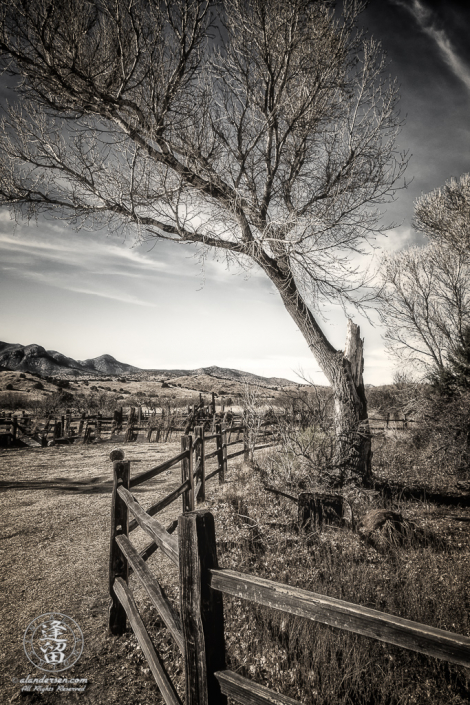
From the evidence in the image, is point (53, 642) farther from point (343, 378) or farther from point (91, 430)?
point (91, 430)

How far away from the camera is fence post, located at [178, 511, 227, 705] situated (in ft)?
5.39

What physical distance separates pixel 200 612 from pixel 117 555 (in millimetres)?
1876

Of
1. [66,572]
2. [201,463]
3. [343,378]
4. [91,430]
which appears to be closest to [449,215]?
[343,378]

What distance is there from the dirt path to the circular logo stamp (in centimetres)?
6

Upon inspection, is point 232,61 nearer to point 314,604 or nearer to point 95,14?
point 95,14

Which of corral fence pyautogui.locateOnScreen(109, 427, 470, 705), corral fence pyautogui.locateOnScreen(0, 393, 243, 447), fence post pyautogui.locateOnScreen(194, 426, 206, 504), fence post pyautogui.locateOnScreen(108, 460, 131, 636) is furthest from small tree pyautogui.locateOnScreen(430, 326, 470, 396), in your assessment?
corral fence pyautogui.locateOnScreen(109, 427, 470, 705)

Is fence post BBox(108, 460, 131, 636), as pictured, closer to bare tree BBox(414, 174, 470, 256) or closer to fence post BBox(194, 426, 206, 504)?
fence post BBox(194, 426, 206, 504)

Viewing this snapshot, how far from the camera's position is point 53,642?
2.98 metres

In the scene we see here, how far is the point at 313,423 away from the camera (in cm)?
728

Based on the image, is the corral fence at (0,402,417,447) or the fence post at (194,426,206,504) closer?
the fence post at (194,426,206,504)

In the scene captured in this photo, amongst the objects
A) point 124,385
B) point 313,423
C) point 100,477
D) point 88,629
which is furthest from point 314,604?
point 124,385

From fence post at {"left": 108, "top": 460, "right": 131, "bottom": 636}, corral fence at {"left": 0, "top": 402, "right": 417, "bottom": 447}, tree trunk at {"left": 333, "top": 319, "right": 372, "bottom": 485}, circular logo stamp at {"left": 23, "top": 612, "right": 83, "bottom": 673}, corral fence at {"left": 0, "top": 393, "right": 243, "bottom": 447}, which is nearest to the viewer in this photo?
circular logo stamp at {"left": 23, "top": 612, "right": 83, "bottom": 673}

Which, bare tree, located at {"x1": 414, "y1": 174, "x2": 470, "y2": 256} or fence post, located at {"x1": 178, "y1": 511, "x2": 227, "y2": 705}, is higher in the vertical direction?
bare tree, located at {"x1": 414, "y1": 174, "x2": 470, "y2": 256}

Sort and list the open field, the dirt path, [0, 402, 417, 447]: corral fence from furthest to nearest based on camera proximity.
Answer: [0, 402, 417, 447]: corral fence, the dirt path, the open field
